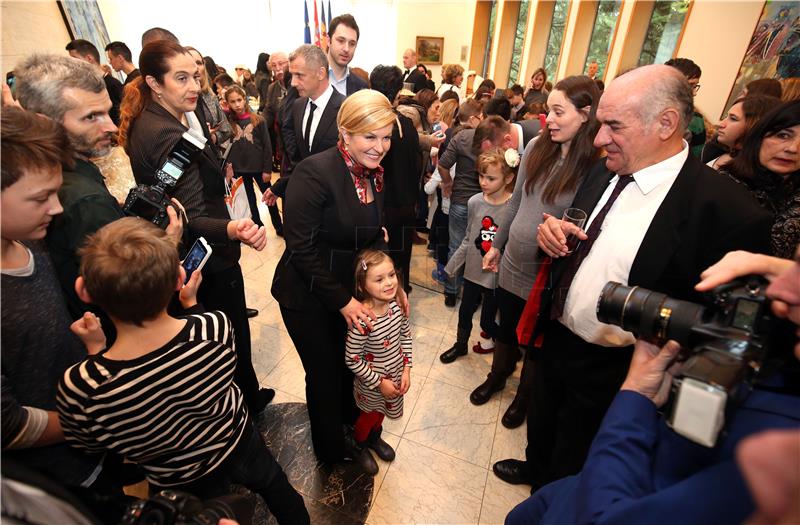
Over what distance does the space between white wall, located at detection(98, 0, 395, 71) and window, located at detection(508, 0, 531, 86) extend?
5337 mm

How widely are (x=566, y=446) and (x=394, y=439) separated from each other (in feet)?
3.31

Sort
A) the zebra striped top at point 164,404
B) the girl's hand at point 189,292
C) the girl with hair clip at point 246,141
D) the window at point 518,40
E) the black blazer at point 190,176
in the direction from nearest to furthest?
the zebra striped top at point 164,404
the girl's hand at point 189,292
the black blazer at point 190,176
the girl with hair clip at point 246,141
the window at point 518,40

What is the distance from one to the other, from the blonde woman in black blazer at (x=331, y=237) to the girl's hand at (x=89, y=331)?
630 mm

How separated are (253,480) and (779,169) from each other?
2653 millimetres

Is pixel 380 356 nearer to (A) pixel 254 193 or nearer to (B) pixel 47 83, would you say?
(B) pixel 47 83

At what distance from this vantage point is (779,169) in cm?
169

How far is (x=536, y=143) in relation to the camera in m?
1.90

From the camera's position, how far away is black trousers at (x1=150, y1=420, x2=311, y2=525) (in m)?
1.25

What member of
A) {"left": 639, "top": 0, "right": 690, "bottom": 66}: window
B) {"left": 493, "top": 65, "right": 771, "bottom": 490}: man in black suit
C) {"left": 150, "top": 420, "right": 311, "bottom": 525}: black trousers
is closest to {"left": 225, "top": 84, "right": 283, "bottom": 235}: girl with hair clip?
{"left": 150, "top": 420, "right": 311, "bottom": 525}: black trousers

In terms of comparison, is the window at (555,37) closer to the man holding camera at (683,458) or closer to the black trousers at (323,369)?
the black trousers at (323,369)

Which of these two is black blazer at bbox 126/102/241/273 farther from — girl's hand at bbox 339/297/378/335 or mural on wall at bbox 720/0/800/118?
mural on wall at bbox 720/0/800/118

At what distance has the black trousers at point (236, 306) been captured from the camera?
196 cm

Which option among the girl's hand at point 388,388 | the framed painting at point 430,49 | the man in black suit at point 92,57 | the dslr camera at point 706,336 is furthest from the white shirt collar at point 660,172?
the framed painting at point 430,49

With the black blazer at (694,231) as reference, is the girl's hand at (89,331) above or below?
below
